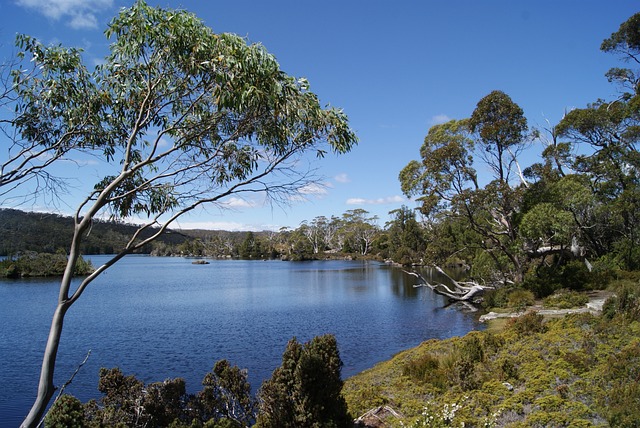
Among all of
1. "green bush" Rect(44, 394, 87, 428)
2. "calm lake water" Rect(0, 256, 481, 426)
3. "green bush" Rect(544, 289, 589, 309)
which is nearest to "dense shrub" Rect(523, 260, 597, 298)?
"green bush" Rect(544, 289, 589, 309)

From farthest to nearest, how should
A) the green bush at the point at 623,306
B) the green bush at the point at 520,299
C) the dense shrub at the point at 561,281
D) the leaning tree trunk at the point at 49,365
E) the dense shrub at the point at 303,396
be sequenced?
the dense shrub at the point at 561,281 → the green bush at the point at 520,299 → the green bush at the point at 623,306 → the dense shrub at the point at 303,396 → the leaning tree trunk at the point at 49,365

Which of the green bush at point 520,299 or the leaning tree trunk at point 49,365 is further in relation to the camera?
the green bush at point 520,299


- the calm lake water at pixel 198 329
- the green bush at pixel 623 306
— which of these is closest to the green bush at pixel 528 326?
the green bush at pixel 623 306

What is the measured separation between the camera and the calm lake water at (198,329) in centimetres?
1560

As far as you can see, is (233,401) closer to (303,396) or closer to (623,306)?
(303,396)

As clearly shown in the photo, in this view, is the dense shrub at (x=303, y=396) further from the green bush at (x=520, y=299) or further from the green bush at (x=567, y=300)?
the green bush at (x=520, y=299)

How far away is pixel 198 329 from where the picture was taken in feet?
76.5

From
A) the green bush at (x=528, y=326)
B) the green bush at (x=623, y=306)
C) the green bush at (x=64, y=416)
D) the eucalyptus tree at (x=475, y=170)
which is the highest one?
the eucalyptus tree at (x=475, y=170)

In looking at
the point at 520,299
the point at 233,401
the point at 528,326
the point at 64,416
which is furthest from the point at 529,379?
the point at 520,299

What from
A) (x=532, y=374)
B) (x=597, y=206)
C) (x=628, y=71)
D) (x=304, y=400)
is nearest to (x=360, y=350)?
(x=532, y=374)

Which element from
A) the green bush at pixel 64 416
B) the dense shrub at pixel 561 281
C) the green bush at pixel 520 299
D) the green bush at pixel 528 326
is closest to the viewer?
the green bush at pixel 64 416

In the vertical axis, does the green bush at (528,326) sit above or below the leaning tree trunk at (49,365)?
below

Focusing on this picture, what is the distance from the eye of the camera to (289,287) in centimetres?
4553

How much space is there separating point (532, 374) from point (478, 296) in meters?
19.8
